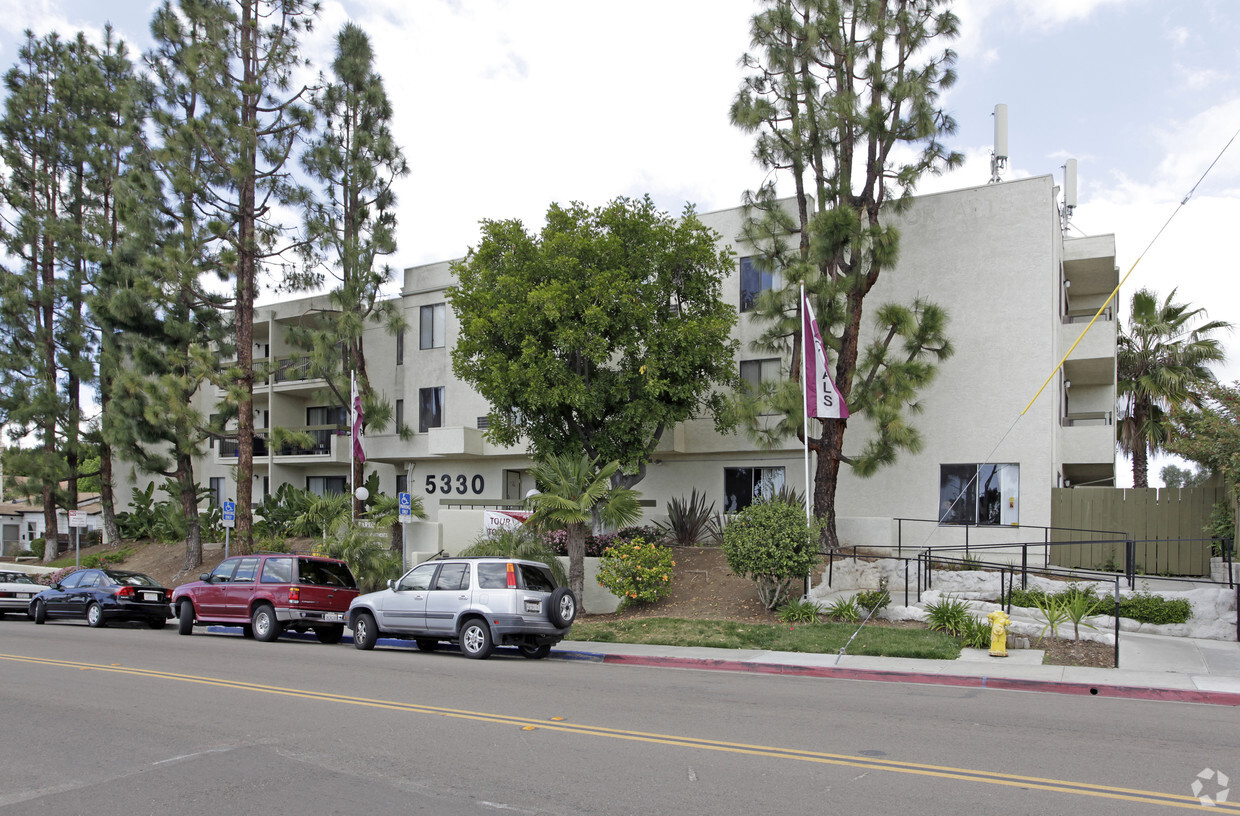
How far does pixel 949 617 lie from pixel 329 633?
11.5 m

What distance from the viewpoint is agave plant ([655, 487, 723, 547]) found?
23.9 metres

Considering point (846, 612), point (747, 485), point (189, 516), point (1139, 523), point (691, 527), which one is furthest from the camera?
point (189, 516)

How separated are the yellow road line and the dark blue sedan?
1075 centimetres

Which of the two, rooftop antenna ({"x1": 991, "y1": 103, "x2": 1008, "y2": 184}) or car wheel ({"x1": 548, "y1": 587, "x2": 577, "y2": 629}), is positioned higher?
rooftop antenna ({"x1": 991, "y1": 103, "x2": 1008, "y2": 184})

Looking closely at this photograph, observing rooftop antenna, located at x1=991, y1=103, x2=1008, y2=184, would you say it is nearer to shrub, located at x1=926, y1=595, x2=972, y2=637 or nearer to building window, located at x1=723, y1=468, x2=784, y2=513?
building window, located at x1=723, y1=468, x2=784, y2=513

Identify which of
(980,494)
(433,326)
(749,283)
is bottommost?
(980,494)

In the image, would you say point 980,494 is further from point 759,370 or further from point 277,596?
point 277,596

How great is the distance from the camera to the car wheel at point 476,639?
1456 cm

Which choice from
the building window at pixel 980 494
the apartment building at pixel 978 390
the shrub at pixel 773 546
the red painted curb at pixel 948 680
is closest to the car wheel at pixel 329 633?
the red painted curb at pixel 948 680

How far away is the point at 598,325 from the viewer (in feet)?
68.9

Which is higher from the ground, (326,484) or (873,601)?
(326,484)

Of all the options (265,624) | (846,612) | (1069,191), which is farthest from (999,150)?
(265,624)

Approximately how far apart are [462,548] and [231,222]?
1250 centimetres

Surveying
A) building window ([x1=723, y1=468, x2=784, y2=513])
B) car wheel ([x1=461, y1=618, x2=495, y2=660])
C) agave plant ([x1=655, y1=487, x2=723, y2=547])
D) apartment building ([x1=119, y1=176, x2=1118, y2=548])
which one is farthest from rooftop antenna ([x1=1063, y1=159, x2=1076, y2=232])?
car wheel ([x1=461, y1=618, x2=495, y2=660])
